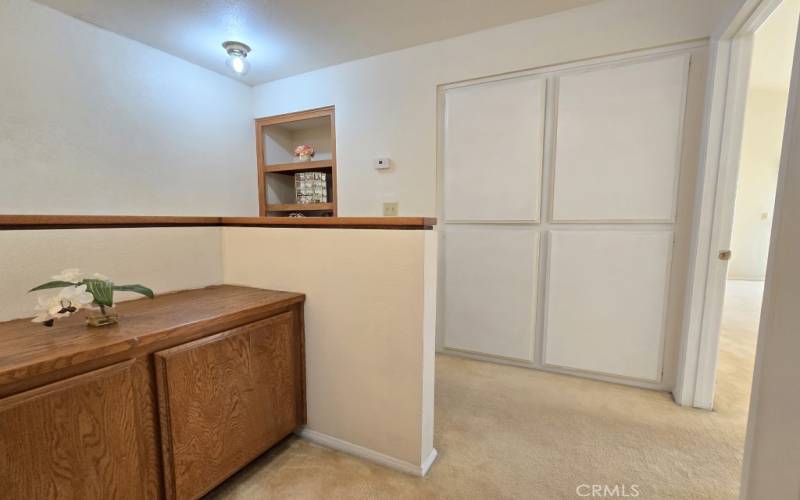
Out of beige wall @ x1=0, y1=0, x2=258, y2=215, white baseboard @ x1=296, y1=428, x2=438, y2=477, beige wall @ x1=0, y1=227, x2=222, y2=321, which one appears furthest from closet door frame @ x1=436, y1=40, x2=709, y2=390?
beige wall @ x1=0, y1=0, x2=258, y2=215

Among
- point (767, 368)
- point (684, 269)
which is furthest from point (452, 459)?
point (684, 269)

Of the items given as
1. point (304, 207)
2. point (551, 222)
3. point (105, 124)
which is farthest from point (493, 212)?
point (105, 124)

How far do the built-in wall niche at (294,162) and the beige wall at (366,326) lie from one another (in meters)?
1.57

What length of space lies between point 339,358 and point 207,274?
849 millimetres

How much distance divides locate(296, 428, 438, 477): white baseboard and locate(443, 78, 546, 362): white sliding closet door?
116 centimetres

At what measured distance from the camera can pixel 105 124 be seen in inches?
91.9

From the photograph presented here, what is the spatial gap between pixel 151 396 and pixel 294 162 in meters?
2.68

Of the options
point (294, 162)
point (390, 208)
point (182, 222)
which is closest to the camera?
point (182, 222)

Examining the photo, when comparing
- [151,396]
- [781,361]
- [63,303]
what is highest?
[63,303]

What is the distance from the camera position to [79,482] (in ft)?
2.85

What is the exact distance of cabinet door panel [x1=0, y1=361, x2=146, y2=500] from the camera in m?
0.76

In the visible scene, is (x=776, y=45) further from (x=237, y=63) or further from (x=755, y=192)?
(x=237, y=63)

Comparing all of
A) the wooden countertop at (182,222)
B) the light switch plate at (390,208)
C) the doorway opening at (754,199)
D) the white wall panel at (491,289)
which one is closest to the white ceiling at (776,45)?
the doorway opening at (754,199)

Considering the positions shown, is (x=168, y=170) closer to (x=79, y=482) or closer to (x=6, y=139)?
(x=6, y=139)
